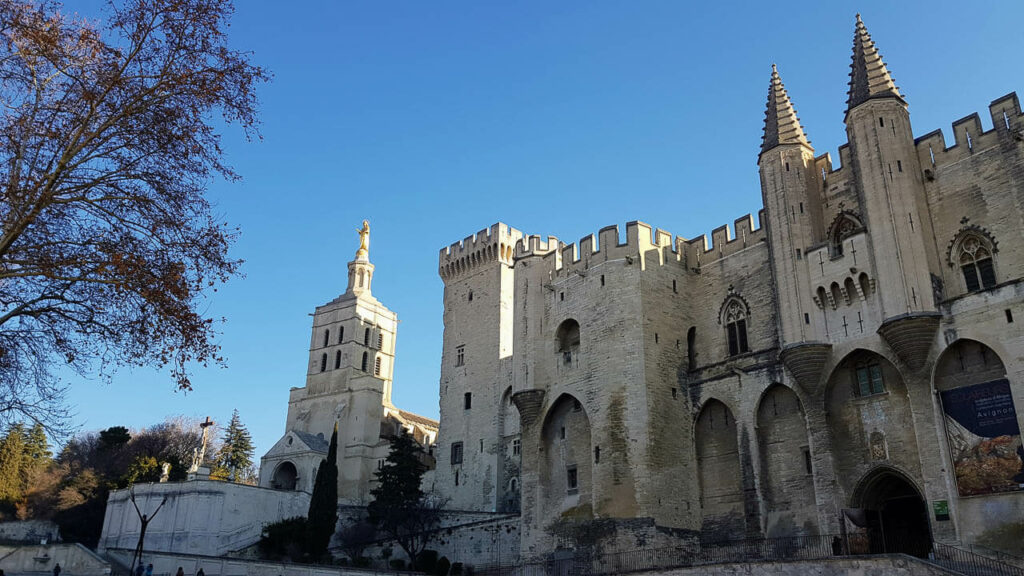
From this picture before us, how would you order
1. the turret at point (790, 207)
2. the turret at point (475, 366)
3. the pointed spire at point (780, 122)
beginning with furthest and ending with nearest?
the turret at point (475, 366)
the pointed spire at point (780, 122)
the turret at point (790, 207)

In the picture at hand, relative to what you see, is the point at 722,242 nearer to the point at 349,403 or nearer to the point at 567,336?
the point at 567,336

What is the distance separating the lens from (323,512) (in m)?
39.6

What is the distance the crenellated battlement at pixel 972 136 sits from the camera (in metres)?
24.2

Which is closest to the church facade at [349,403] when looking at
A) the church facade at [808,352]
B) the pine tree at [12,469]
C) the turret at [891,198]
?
the pine tree at [12,469]

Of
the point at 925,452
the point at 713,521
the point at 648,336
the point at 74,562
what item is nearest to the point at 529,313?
the point at 648,336

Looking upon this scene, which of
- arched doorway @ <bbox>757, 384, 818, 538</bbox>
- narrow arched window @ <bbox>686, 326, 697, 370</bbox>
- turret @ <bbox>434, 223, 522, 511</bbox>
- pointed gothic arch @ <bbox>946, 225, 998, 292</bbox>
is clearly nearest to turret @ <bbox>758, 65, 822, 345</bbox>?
arched doorway @ <bbox>757, 384, 818, 538</bbox>

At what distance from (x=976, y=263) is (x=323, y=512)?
30.0 metres

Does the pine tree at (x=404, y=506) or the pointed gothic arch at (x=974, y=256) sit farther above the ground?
the pointed gothic arch at (x=974, y=256)

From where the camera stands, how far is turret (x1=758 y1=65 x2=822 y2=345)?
1047 inches

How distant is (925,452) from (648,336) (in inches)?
396

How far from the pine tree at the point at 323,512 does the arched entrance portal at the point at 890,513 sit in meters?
24.5

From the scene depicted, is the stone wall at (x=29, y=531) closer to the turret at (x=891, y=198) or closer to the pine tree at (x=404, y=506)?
the pine tree at (x=404, y=506)

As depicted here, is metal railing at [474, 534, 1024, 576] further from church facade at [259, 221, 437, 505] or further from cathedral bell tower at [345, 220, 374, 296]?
cathedral bell tower at [345, 220, 374, 296]

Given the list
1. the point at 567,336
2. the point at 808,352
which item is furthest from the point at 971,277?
the point at 567,336
